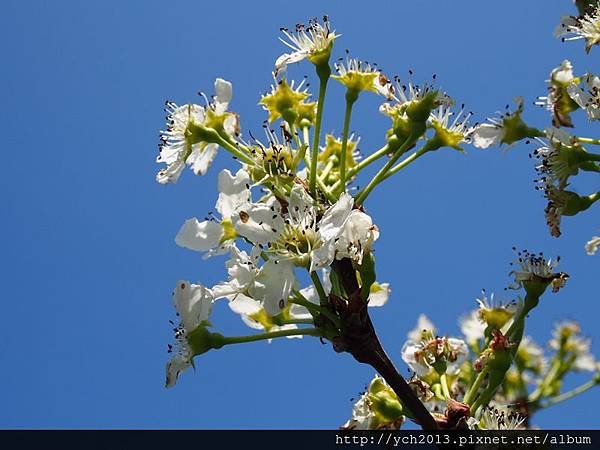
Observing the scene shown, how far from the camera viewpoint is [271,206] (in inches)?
127

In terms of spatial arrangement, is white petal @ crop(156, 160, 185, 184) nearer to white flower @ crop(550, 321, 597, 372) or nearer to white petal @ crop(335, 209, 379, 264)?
white petal @ crop(335, 209, 379, 264)

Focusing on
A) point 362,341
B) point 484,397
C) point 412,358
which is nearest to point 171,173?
point 362,341

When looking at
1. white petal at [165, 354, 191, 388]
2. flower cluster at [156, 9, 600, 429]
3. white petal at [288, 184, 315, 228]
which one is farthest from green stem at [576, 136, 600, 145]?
white petal at [165, 354, 191, 388]

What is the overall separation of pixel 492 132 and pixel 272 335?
2.02 meters

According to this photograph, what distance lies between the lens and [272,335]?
3.21 metres

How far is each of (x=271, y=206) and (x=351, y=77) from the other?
3.47 ft

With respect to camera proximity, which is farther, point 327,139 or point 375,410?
point 327,139

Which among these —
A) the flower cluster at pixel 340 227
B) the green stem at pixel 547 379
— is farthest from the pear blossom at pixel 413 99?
the green stem at pixel 547 379

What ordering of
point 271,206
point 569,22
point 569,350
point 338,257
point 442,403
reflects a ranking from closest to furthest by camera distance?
point 338,257
point 271,206
point 442,403
point 569,22
point 569,350

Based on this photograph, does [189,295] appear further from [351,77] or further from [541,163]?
[541,163]

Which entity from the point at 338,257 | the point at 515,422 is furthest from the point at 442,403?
the point at 338,257

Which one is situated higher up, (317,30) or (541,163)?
(317,30)

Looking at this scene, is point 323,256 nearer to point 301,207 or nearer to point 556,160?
point 301,207

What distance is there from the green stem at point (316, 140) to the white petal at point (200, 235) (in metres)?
0.55
